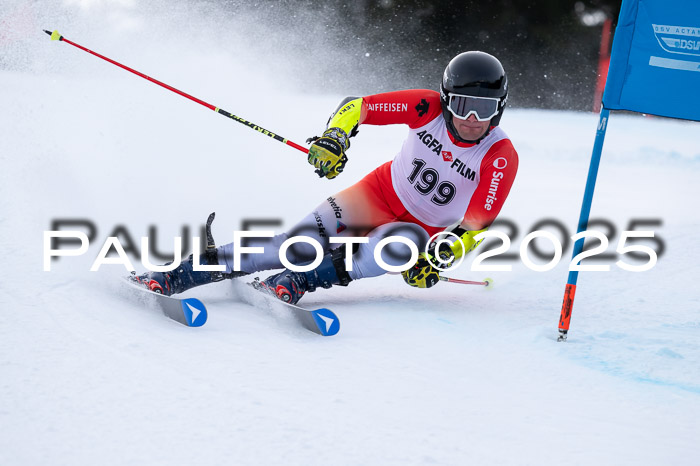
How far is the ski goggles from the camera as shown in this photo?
270 centimetres

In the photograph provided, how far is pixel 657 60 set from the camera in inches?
94.3

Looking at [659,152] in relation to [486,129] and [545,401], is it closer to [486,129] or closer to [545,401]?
[486,129]

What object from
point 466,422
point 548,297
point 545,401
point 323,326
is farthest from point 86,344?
point 548,297

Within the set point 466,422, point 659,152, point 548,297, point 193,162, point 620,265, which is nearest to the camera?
point 466,422

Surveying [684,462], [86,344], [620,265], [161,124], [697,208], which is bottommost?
[684,462]

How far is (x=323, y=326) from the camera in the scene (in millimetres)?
2414

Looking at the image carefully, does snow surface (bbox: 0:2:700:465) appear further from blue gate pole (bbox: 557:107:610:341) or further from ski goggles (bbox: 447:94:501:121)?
ski goggles (bbox: 447:94:501:121)

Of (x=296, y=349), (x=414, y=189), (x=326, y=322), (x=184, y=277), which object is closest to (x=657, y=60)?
(x=414, y=189)

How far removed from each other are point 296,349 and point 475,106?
1.25m

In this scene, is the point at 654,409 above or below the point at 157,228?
below

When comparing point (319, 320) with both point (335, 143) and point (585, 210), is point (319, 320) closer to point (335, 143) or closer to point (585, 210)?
point (335, 143)

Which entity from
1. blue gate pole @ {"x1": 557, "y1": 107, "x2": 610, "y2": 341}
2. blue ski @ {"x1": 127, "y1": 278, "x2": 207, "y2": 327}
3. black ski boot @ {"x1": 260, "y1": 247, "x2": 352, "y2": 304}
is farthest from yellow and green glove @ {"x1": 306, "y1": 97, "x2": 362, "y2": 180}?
blue gate pole @ {"x1": 557, "y1": 107, "x2": 610, "y2": 341}

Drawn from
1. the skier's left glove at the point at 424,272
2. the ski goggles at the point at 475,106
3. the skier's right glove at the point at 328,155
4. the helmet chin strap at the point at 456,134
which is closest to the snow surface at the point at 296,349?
the skier's left glove at the point at 424,272

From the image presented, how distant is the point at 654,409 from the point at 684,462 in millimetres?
348
